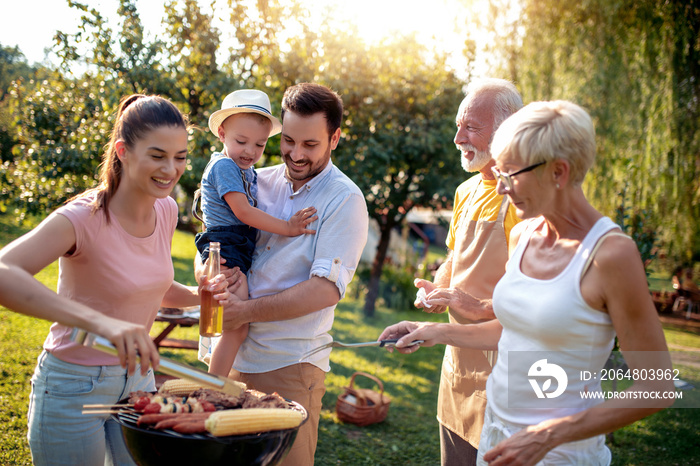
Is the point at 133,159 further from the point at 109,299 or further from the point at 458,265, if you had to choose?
the point at 458,265

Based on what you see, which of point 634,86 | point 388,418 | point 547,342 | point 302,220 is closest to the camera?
point 547,342

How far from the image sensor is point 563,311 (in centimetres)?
183

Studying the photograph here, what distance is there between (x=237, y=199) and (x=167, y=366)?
1143 mm

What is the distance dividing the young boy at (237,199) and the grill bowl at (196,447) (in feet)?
2.59

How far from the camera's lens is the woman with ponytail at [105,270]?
84.7 inches

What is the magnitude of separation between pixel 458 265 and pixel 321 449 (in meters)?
3.34

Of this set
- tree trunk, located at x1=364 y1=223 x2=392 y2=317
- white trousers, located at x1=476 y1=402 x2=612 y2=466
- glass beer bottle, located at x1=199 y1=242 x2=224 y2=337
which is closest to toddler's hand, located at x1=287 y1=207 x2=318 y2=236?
glass beer bottle, located at x1=199 y1=242 x2=224 y2=337

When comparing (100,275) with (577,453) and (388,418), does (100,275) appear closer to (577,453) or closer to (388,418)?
(577,453)

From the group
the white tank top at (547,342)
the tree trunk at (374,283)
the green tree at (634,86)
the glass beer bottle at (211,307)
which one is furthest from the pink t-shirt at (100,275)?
the green tree at (634,86)

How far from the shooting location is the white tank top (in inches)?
71.7

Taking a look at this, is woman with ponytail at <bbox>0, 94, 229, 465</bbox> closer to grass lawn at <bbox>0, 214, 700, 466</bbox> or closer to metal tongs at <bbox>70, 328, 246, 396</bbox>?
metal tongs at <bbox>70, 328, 246, 396</bbox>

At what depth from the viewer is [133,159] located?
88.5 inches

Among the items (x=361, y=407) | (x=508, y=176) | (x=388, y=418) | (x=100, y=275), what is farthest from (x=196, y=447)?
(x=388, y=418)

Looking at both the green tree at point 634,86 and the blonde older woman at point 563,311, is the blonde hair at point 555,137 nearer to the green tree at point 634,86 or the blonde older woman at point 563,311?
the blonde older woman at point 563,311
